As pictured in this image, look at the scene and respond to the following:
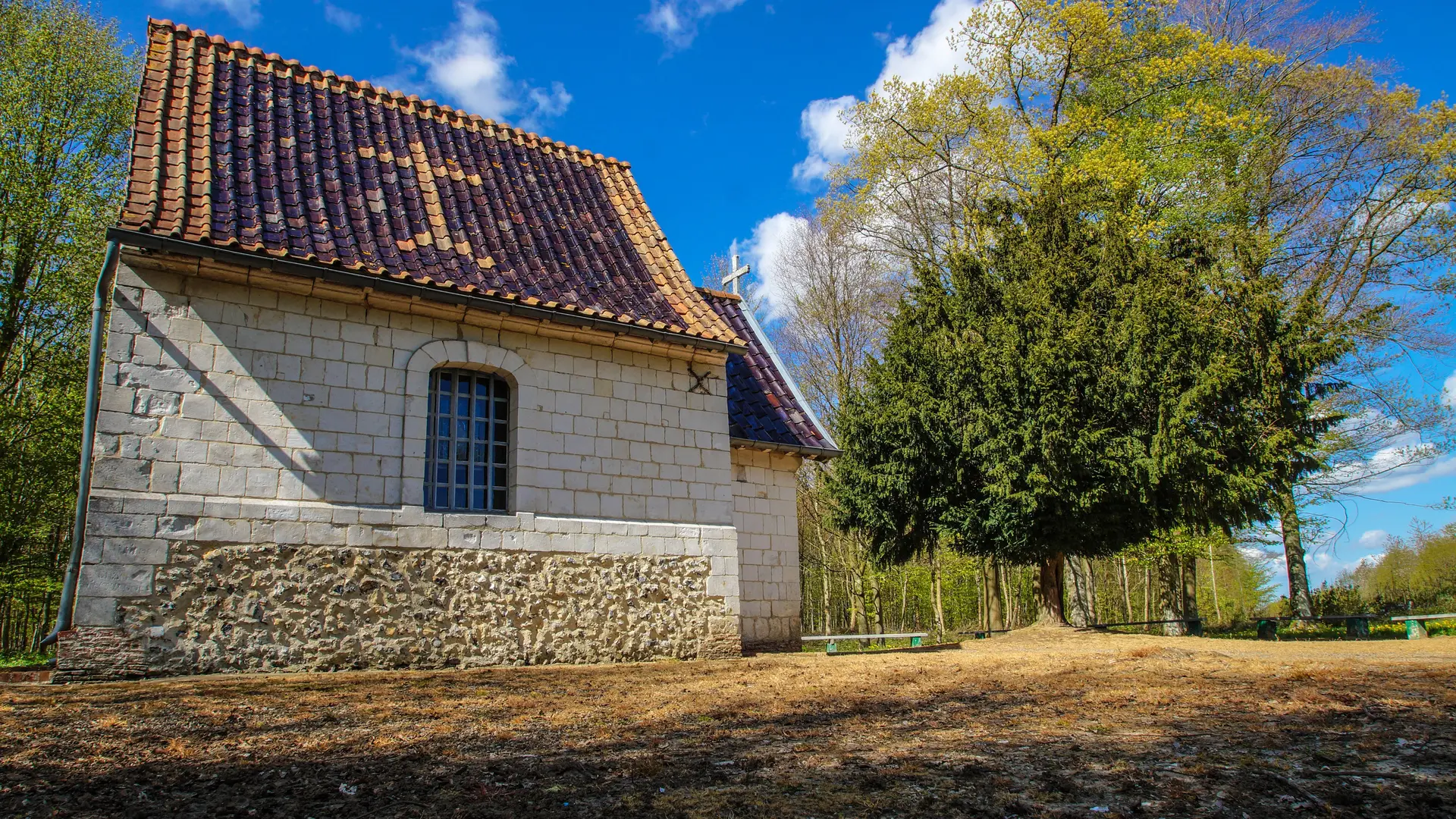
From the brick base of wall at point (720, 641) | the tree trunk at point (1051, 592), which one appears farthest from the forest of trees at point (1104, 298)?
the brick base of wall at point (720, 641)

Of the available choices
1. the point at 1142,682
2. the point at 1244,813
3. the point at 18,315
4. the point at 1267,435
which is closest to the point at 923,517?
the point at 1267,435

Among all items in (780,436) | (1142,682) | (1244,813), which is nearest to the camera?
(1244,813)

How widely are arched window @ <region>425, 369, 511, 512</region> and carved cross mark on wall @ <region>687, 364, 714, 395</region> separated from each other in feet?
7.59

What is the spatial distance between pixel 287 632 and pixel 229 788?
15.3 ft

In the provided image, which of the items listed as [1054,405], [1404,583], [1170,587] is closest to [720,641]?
[1054,405]

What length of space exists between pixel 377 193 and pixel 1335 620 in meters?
18.5

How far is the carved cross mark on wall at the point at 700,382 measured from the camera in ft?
35.9

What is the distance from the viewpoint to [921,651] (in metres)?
11.6

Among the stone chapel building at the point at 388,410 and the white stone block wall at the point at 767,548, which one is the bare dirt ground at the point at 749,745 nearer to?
the stone chapel building at the point at 388,410

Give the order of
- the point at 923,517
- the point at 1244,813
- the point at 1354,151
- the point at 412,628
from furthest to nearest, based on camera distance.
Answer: the point at 1354,151 < the point at 923,517 < the point at 412,628 < the point at 1244,813

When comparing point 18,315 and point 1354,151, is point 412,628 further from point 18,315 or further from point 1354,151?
point 1354,151

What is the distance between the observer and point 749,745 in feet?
14.6

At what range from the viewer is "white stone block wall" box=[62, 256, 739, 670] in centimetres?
741

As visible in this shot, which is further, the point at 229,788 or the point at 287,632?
the point at 287,632
